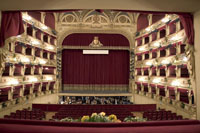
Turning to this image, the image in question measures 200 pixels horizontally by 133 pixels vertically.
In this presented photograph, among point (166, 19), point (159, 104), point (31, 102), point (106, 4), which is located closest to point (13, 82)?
point (31, 102)

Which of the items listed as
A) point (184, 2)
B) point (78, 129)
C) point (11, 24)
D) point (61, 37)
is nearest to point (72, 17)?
point (61, 37)

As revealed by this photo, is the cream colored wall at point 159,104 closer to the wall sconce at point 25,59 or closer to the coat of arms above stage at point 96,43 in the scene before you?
the coat of arms above stage at point 96,43

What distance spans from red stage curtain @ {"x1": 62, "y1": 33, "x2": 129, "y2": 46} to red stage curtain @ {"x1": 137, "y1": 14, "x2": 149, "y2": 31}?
9.19 feet

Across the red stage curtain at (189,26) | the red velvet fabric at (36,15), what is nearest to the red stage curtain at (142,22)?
the red velvet fabric at (36,15)

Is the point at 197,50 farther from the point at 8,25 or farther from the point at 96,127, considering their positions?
the point at 8,25

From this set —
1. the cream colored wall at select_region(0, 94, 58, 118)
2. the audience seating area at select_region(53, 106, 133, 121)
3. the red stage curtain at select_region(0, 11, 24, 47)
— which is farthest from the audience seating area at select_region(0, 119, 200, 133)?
the cream colored wall at select_region(0, 94, 58, 118)

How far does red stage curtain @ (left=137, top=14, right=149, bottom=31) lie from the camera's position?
16375 mm

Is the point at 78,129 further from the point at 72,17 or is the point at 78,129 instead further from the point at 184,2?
the point at 72,17

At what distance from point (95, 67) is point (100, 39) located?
430cm

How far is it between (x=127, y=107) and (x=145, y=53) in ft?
23.9

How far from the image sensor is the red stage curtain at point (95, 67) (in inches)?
793

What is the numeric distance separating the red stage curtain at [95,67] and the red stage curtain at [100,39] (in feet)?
4.15

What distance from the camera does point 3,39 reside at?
347 cm

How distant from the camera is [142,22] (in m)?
17.3
